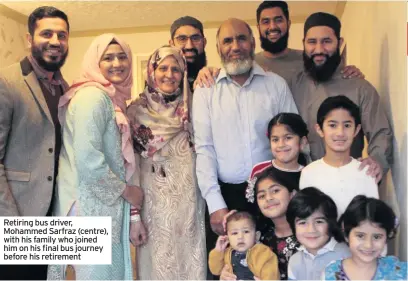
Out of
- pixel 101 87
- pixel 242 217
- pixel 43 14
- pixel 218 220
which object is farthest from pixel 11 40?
pixel 242 217

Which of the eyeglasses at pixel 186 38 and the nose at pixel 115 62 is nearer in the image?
the nose at pixel 115 62

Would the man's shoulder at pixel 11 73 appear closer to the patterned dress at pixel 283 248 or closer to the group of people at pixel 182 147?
the group of people at pixel 182 147

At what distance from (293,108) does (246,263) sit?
638mm

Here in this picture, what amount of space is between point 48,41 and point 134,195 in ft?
2.34

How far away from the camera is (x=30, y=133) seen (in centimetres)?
179

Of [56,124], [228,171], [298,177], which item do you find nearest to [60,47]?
[56,124]

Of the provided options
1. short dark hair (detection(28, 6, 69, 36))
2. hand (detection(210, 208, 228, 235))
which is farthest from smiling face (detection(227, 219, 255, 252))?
short dark hair (detection(28, 6, 69, 36))

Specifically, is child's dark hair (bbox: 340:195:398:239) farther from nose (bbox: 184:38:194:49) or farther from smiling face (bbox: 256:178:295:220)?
nose (bbox: 184:38:194:49)

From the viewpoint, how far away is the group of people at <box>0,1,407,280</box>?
1.65 m

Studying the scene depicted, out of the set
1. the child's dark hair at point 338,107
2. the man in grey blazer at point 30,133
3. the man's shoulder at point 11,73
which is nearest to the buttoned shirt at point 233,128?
the child's dark hair at point 338,107

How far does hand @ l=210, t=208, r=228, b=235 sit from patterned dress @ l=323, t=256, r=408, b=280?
1.46 ft

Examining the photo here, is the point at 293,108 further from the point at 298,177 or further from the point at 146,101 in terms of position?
the point at 146,101

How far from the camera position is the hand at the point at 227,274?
5.37ft

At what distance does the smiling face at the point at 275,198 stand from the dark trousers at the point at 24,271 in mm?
875
